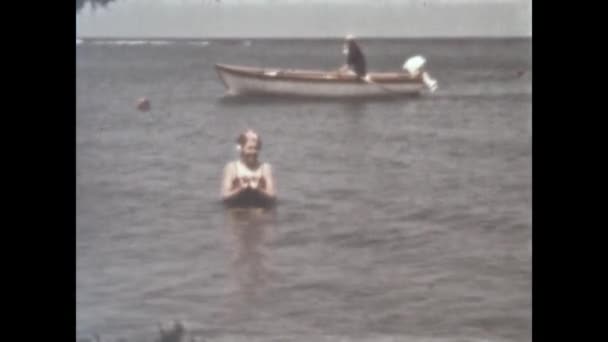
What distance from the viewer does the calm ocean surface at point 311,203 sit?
2289 millimetres

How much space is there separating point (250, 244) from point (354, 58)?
524 millimetres

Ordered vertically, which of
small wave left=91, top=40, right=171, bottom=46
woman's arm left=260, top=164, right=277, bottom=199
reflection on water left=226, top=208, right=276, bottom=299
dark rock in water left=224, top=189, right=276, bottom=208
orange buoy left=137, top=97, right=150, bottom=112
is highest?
small wave left=91, top=40, right=171, bottom=46

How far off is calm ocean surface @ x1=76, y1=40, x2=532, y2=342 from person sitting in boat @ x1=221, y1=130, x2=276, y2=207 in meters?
0.02

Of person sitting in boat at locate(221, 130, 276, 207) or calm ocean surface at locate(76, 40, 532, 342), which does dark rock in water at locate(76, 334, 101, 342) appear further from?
person sitting in boat at locate(221, 130, 276, 207)

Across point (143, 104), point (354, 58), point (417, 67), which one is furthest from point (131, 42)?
point (417, 67)

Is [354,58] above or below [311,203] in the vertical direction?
above

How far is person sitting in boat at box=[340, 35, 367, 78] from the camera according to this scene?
239cm

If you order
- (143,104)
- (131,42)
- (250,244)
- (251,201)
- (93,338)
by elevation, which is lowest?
(93,338)

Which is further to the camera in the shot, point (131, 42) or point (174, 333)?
point (131, 42)

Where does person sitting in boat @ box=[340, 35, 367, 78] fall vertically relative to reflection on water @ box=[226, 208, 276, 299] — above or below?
above

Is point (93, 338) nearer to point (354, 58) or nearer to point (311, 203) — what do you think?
point (311, 203)

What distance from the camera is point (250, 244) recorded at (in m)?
2.34

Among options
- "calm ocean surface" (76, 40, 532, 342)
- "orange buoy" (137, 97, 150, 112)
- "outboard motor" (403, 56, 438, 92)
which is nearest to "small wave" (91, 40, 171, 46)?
"calm ocean surface" (76, 40, 532, 342)
